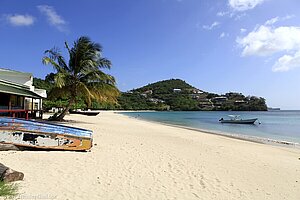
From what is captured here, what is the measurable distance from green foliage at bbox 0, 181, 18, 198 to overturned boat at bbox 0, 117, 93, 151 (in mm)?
2962

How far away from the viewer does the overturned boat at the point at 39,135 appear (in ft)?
23.1

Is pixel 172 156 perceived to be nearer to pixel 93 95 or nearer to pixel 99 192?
pixel 99 192

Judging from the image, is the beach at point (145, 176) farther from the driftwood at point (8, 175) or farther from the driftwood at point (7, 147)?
the driftwood at point (7, 147)

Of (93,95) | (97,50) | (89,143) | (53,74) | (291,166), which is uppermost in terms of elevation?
(97,50)

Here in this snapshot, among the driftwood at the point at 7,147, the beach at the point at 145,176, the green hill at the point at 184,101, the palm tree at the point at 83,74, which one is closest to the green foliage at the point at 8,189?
the beach at the point at 145,176

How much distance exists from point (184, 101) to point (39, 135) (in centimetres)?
13111

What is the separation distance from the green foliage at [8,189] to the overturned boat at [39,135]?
9.72 ft

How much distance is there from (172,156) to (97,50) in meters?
12.9

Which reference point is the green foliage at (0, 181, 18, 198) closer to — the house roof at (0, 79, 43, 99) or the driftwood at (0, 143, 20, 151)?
the driftwood at (0, 143, 20, 151)

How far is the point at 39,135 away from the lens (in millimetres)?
7289

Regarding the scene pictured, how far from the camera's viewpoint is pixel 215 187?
5250 mm

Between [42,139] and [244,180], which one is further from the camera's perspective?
[42,139]

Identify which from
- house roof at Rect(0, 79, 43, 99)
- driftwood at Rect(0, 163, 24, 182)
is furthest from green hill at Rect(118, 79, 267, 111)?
driftwood at Rect(0, 163, 24, 182)

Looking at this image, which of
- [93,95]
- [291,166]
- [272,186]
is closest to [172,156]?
[272,186]
